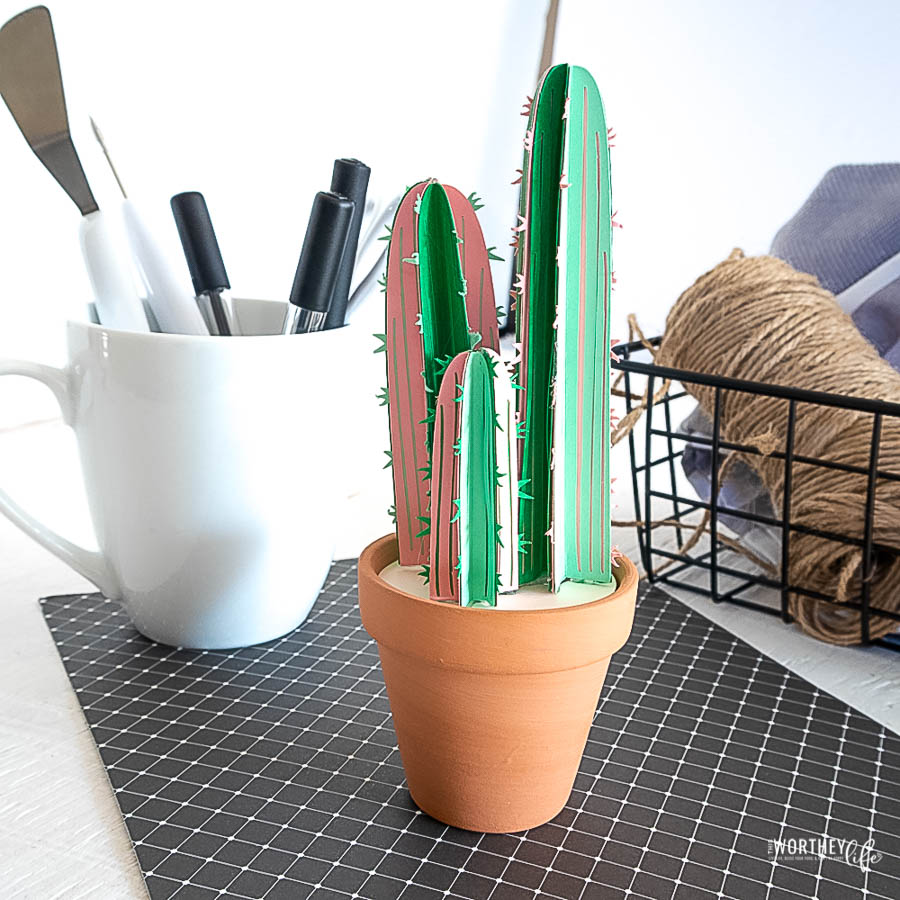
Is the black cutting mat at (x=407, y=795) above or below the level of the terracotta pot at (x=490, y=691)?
below

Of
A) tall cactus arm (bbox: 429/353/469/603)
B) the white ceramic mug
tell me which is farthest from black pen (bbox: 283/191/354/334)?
tall cactus arm (bbox: 429/353/469/603)

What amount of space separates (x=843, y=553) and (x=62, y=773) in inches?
11.3

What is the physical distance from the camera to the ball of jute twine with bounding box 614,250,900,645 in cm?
38

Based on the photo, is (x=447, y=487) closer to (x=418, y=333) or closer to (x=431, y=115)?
(x=418, y=333)

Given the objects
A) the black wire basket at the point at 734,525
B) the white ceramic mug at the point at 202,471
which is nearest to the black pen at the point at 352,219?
the white ceramic mug at the point at 202,471

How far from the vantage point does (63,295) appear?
638 millimetres

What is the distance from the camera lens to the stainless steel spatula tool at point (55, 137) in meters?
0.33

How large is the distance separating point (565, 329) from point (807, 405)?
18 centimetres

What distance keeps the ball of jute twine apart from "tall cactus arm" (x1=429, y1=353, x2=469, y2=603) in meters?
0.20

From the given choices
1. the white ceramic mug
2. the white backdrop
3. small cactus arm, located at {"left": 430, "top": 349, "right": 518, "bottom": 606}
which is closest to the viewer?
small cactus arm, located at {"left": 430, "top": 349, "right": 518, "bottom": 606}

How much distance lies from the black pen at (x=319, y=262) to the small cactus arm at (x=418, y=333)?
2.7 inches

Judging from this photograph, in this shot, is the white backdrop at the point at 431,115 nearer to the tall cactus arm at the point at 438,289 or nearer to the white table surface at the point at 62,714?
the white table surface at the point at 62,714

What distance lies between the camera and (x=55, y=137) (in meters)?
0.34

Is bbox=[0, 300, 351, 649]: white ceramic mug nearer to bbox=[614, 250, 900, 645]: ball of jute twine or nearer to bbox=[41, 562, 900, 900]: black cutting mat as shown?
bbox=[41, 562, 900, 900]: black cutting mat
